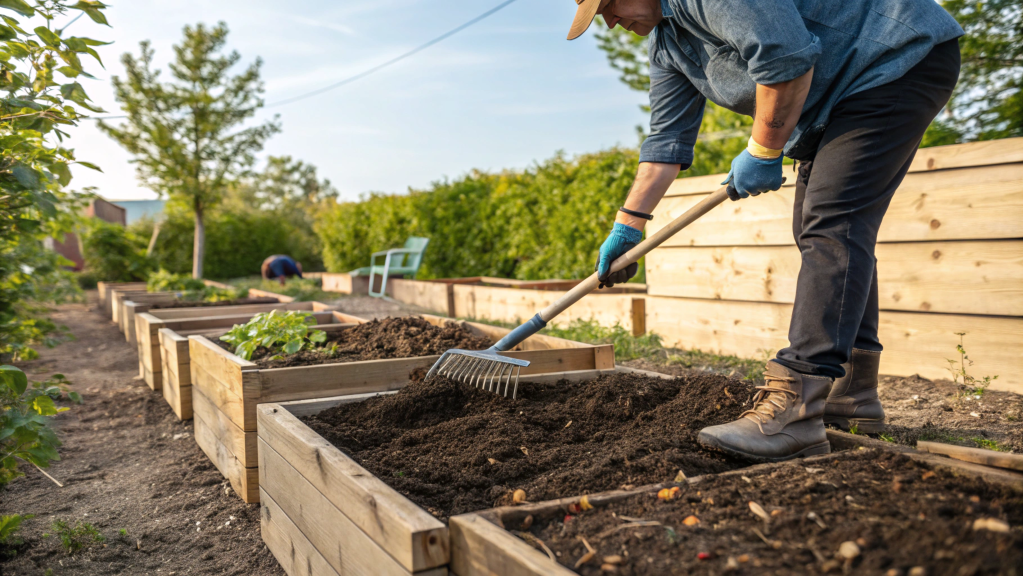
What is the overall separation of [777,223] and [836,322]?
2237 millimetres

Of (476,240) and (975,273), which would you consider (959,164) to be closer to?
(975,273)

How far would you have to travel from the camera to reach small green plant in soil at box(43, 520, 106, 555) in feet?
6.90

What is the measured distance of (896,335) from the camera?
3199mm

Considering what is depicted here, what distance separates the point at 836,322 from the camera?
1.66m

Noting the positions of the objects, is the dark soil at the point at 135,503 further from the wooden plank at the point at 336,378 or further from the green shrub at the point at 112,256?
the green shrub at the point at 112,256

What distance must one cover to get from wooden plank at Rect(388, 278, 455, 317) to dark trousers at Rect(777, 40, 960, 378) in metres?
5.86

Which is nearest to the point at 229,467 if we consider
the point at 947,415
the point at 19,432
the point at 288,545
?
the point at 19,432

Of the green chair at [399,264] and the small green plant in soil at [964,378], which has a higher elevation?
the green chair at [399,264]

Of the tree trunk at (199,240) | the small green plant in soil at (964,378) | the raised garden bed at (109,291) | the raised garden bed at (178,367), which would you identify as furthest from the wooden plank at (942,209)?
the tree trunk at (199,240)

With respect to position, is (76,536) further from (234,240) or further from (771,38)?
(234,240)

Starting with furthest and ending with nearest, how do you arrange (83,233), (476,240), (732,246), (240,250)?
1. (240,250)
2. (83,233)
3. (476,240)
4. (732,246)

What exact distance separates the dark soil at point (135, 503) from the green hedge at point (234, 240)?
13605 millimetres

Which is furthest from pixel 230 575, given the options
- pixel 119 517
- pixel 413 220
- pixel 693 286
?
pixel 413 220

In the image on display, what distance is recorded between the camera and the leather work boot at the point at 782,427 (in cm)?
160
